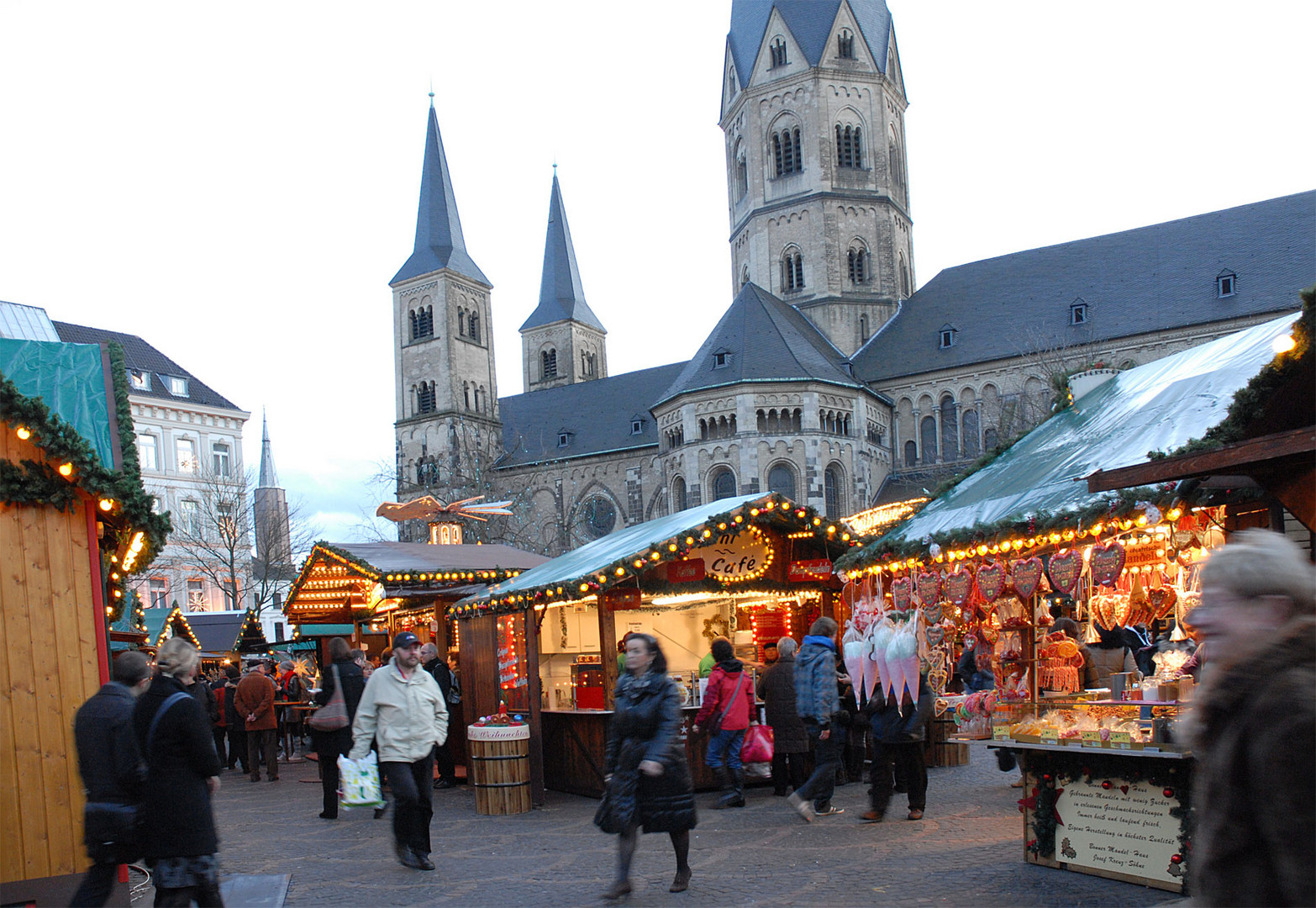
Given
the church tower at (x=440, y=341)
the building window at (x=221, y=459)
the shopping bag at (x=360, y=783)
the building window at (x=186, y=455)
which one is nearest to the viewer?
the shopping bag at (x=360, y=783)

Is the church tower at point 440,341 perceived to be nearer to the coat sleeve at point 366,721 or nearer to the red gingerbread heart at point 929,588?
the red gingerbread heart at point 929,588

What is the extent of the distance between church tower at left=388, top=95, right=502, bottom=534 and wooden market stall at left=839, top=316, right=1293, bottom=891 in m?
47.9

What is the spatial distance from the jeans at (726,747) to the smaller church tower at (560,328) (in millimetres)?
64266

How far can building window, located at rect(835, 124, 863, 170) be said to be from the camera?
51875mm

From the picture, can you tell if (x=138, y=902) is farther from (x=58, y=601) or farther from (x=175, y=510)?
(x=175, y=510)

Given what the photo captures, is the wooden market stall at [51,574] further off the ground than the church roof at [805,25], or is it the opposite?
the church roof at [805,25]

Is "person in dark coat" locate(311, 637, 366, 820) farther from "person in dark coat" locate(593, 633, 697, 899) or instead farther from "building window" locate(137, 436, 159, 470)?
"building window" locate(137, 436, 159, 470)

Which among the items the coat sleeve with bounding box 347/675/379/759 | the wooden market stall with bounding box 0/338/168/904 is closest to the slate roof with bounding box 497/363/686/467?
the coat sleeve with bounding box 347/675/379/759

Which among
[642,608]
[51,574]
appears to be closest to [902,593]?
[642,608]

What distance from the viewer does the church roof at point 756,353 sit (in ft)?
145

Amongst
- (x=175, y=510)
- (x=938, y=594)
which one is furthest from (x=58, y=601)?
(x=175, y=510)

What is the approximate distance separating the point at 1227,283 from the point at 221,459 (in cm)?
3925

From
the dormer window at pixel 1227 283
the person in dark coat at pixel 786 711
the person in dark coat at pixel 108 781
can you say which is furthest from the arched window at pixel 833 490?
the person in dark coat at pixel 108 781

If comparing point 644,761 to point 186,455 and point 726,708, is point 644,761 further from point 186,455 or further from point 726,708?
point 186,455
